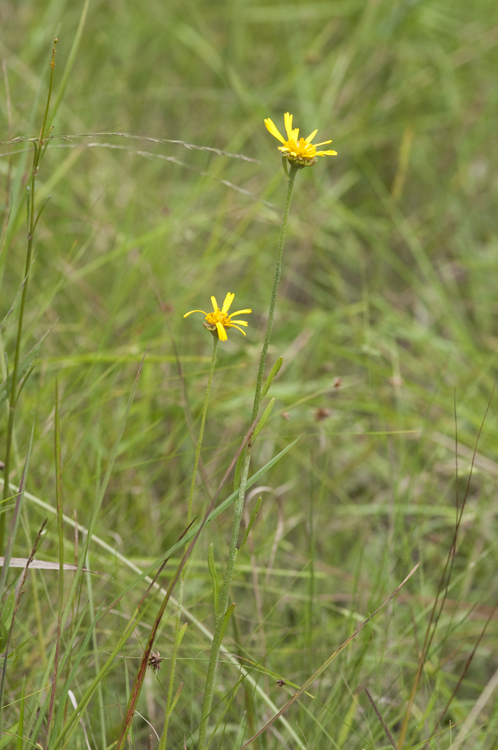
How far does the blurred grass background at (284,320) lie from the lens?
1209mm

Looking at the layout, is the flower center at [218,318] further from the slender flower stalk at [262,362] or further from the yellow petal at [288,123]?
the yellow petal at [288,123]

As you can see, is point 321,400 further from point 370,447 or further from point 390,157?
point 390,157

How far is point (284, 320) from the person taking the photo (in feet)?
7.34

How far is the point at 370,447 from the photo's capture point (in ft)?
5.79

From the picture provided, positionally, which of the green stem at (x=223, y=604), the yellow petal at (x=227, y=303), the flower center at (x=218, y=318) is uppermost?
the yellow petal at (x=227, y=303)

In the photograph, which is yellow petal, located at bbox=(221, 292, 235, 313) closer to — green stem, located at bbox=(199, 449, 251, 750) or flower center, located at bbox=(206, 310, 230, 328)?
flower center, located at bbox=(206, 310, 230, 328)

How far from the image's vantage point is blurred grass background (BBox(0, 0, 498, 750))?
3.97 feet

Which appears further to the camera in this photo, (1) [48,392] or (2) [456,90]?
(2) [456,90]

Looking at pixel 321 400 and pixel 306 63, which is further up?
pixel 306 63

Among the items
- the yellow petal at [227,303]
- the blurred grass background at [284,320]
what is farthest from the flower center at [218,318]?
the blurred grass background at [284,320]

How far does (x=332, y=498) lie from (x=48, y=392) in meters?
0.89

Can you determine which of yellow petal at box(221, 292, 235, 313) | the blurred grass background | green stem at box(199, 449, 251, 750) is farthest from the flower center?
the blurred grass background

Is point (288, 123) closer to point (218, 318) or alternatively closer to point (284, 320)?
point (218, 318)

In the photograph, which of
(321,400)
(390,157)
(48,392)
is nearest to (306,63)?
(390,157)
